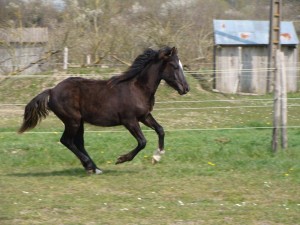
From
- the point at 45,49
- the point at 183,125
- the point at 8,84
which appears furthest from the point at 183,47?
the point at 183,125

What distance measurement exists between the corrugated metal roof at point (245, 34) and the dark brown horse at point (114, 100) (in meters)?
13.5

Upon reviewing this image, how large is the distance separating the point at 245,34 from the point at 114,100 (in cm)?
1506

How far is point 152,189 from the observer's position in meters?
8.07

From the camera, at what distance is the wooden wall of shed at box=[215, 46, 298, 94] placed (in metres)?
21.8

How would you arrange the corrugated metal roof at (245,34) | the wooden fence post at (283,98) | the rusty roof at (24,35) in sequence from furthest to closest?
the rusty roof at (24,35) → the corrugated metal roof at (245,34) → the wooden fence post at (283,98)

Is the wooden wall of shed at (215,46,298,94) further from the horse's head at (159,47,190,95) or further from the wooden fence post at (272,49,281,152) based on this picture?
the horse's head at (159,47,190,95)

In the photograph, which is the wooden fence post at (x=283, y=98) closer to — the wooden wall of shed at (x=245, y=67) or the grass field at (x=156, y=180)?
the grass field at (x=156, y=180)

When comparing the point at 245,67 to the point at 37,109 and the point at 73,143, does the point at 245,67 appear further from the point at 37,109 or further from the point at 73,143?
the point at 37,109

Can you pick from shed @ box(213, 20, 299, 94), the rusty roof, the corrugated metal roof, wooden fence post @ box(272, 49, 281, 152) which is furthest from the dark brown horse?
the rusty roof

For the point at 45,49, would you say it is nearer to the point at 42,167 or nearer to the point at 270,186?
the point at 42,167

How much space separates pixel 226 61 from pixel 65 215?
16.8 m

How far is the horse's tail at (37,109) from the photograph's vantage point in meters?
9.26

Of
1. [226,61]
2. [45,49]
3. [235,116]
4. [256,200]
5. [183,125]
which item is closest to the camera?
[256,200]

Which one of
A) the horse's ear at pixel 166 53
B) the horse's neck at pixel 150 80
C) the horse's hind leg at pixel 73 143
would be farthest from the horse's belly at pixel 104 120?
the horse's ear at pixel 166 53
